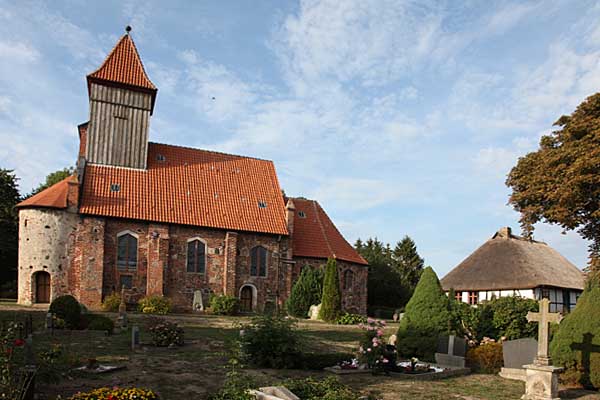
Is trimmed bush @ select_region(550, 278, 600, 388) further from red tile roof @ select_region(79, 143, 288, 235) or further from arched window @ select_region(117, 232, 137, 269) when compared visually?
arched window @ select_region(117, 232, 137, 269)

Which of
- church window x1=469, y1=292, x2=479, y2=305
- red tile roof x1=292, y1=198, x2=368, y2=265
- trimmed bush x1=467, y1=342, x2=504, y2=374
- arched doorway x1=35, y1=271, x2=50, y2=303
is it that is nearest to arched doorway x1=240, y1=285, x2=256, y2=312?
red tile roof x1=292, y1=198, x2=368, y2=265

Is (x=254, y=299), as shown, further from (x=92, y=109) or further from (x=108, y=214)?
(x=92, y=109)

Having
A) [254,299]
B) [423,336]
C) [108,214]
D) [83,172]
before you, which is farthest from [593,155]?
[83,172]

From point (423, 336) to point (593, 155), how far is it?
28.2ft

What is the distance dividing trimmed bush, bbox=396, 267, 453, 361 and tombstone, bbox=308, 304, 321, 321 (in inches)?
464

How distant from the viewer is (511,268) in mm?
32219

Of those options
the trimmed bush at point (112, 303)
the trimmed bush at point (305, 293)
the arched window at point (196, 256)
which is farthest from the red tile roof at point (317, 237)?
the trimmed bush at point (112, 303)

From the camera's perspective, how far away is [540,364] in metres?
10.7

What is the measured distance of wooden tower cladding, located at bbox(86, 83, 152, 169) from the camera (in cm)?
2969

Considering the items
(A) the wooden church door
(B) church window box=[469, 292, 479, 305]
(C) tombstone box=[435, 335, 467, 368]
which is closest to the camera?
(C) tombstone box=[435, 335, 467, 368]

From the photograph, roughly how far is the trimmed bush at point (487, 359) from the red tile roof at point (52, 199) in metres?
21.4

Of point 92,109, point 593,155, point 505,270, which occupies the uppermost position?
point 92,109

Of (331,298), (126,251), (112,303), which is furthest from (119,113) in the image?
(331,298)

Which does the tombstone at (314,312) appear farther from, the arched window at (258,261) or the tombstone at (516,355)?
the tombstone at (516,355)
